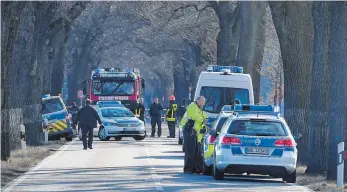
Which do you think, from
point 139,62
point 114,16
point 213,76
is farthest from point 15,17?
point 139,62

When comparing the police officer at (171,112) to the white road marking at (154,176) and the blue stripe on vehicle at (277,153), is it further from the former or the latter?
the blue stripe on vehicle at (277,153)

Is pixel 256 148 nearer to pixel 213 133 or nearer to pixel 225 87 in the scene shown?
pixel 213 133

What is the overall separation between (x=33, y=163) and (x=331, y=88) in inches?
347

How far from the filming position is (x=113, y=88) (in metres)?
56.1

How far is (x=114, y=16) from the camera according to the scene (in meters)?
72.3

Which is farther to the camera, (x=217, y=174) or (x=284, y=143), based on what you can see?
(x=217, y=174)

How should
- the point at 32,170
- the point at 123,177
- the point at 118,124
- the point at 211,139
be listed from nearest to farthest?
the point at 123,177
the point at 211,139
the point at 32,170
the point at 118,124

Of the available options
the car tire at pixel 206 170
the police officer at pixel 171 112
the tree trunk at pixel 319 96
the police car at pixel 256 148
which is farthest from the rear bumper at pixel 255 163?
the police officer at pixel 171 112

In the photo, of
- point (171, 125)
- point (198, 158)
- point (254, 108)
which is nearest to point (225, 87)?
point (198, 158)

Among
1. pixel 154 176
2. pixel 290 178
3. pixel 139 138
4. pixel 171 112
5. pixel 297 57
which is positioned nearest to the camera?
pixel 290 178

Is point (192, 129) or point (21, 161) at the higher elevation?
point (192, 129)

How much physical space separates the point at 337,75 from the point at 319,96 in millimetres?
2973

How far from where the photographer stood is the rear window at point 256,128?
24.4 m

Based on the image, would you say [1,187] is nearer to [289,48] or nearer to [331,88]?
[331,88]
